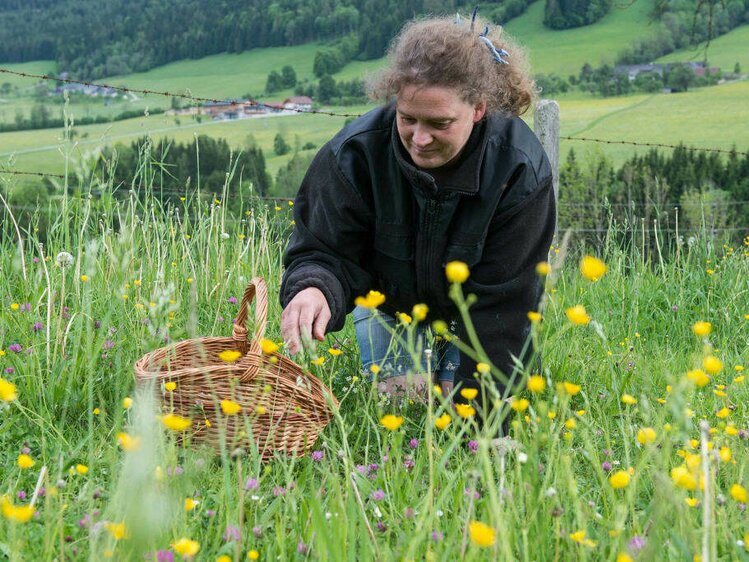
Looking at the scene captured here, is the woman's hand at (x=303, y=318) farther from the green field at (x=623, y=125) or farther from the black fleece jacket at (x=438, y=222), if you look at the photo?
the green field at (x=623, y=125)

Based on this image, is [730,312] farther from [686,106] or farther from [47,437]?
[686,106]

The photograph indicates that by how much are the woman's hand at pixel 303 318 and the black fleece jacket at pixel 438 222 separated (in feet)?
0.35

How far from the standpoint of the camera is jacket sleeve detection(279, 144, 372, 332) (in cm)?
266

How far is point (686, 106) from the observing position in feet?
188

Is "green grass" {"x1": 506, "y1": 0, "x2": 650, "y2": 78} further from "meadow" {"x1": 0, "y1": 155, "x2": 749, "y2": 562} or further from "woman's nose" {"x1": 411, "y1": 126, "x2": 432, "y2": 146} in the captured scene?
"woman's nose" {"x1": 411, "y1": 126, "x2": 432, "y2": 146}

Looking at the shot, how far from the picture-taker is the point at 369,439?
8.20ft

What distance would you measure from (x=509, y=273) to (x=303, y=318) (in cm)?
77

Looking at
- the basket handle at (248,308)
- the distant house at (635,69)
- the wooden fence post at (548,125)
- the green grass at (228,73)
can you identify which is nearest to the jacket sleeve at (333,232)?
the basket handle at (248,308)

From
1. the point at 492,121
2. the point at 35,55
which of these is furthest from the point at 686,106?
the point at 492,121

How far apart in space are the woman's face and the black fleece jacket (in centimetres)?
9

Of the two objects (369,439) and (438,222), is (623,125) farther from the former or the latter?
(369,439)

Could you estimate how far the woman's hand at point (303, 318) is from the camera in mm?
2162

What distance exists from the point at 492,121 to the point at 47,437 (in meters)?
1.62

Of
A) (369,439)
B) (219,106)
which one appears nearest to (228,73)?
(219,106)
